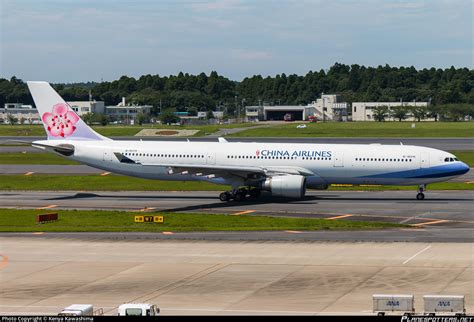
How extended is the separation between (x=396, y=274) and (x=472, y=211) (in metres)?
23.2

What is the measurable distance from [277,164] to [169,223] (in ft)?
46.8

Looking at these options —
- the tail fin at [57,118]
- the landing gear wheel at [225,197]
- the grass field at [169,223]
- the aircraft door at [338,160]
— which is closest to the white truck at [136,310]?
the grass field at [169,223]

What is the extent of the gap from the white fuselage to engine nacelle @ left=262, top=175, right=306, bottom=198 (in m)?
2.57

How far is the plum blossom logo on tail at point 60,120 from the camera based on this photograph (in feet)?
233

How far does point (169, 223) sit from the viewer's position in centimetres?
5512

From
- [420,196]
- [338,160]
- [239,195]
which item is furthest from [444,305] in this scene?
[420,196]

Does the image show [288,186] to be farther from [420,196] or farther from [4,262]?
[4,262]

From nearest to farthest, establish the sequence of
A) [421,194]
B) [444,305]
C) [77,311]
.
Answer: [77,311]
[444,305]
[421,194]

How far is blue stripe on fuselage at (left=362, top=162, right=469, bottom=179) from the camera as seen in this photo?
65938mm

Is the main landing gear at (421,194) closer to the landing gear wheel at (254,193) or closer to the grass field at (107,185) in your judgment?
the grass field at (107,185)

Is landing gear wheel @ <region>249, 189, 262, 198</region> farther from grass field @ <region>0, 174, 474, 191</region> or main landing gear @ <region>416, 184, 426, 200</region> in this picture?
main landing gear @ <region>416, 184, 426, 200</region>

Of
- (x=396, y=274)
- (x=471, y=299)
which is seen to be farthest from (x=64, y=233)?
(x=471, y=299)

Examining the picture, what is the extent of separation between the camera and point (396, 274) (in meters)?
38.8

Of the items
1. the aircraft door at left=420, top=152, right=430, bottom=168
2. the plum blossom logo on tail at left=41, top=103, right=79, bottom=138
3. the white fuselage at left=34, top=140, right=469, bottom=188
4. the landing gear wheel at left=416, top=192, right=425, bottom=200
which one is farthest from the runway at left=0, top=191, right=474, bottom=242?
the plum blossom logo on tail at left=41, top=103, right=79, bottom=138
